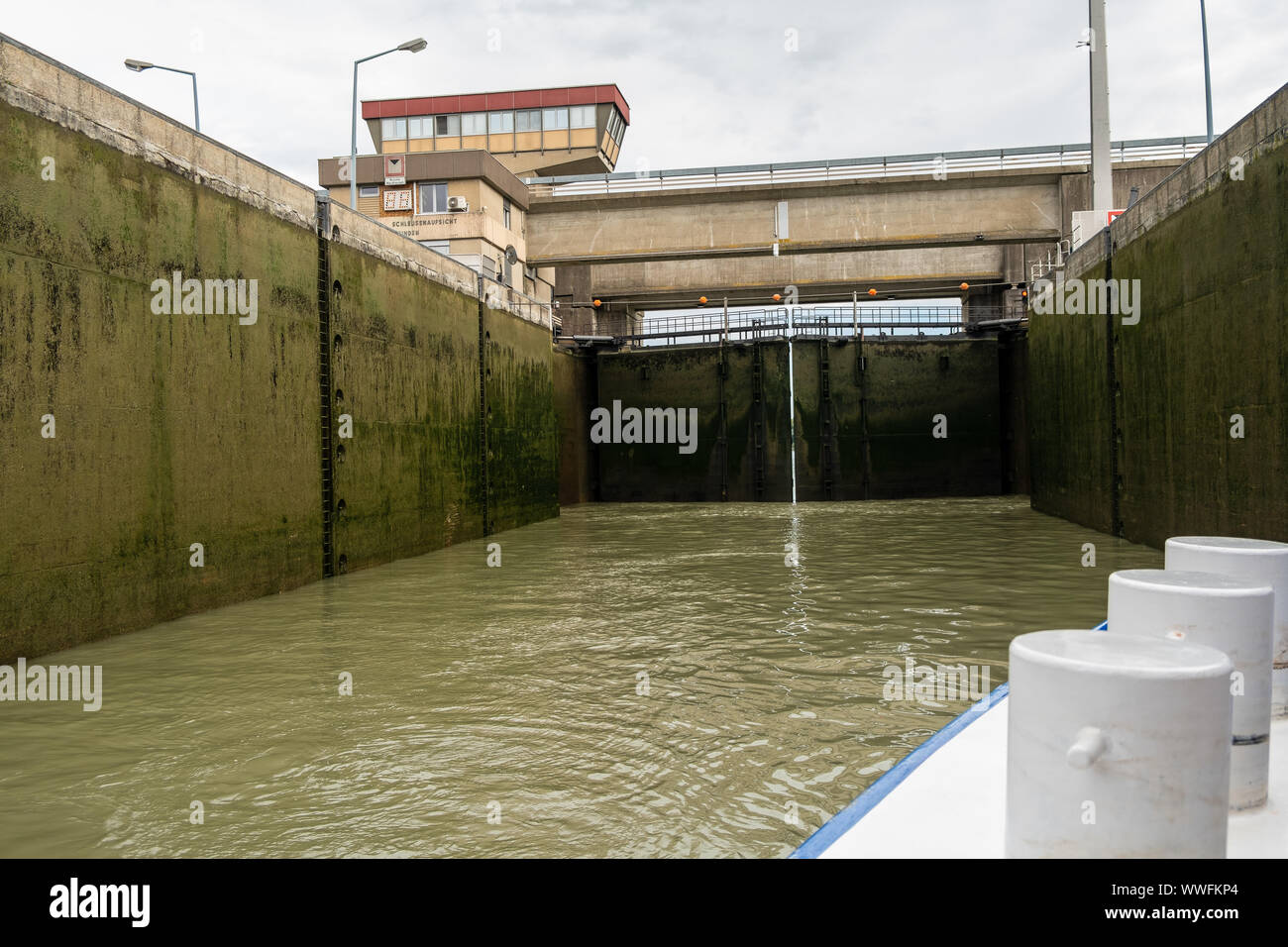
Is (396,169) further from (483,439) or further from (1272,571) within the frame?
(1272,571)

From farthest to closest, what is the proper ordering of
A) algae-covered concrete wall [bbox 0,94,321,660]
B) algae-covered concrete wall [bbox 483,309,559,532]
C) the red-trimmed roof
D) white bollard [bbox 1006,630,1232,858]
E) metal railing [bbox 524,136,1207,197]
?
1. the red-trimmed roof
2. metal railing [bbox 524,136,1207,197]
3. algae-covered concrete wall [bbox 483,309,559,532]
4. algae-covered concrete wall [bbox 0,94,321,660]
5. white bollard [bbox 1006,630,1232,858]

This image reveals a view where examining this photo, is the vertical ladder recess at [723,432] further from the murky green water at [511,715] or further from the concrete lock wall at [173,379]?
the murky green water at [511,715]

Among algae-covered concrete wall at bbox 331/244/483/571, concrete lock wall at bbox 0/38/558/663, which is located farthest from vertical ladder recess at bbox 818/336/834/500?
concrete lock wall at bbox 0/38/558/663

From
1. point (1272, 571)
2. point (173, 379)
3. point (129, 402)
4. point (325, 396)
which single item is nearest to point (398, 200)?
point (325, 396)

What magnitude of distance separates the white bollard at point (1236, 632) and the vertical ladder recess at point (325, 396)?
10421mm

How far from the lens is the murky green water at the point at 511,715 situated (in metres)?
4.22

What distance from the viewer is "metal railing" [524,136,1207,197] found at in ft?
85.1

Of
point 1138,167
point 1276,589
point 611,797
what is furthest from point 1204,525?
point 1138,167

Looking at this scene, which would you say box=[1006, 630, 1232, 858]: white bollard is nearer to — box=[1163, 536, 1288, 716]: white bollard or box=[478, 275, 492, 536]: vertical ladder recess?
box=[1163, 536, 1288, 716]: white bollard

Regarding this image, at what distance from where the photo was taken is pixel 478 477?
1752 centimetres

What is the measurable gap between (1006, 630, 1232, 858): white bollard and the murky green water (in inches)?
72.6
